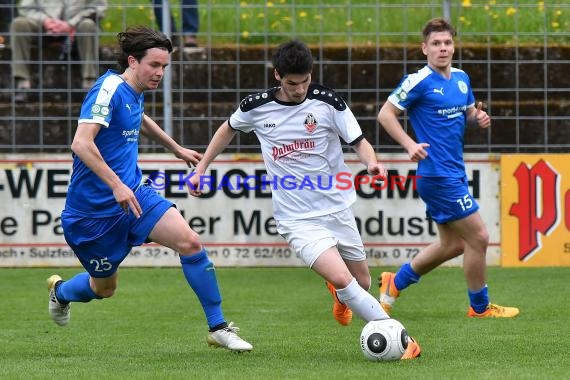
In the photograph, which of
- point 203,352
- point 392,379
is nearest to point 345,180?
point 203,352

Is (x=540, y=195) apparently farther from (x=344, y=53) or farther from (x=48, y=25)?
(x=48, y=25)

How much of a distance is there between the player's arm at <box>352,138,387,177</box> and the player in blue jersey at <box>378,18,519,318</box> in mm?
1595

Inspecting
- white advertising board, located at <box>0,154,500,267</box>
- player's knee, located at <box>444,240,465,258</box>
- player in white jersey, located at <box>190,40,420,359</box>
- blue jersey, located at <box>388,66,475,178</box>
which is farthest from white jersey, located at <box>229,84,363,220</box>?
white advertising board, located at <box>0,154,500,267</box>

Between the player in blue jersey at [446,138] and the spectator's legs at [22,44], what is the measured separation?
5.45 meters

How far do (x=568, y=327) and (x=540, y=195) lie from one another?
4518 mm

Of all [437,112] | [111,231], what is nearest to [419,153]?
[437,112]

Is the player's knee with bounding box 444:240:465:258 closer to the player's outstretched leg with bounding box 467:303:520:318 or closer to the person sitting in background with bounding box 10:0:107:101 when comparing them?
the player's outstretched leg with bounding box 467:303:520:318

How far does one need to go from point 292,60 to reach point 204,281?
1.37 m

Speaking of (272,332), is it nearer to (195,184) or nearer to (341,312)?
(341,312)

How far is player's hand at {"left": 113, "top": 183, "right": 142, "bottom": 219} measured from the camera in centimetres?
700

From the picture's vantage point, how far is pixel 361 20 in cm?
1352

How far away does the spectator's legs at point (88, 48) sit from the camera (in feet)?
44.0

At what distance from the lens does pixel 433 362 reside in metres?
6.91

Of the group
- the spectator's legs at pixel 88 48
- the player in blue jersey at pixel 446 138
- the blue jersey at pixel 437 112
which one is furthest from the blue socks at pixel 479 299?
the spectator's legs at pixel 88 48
